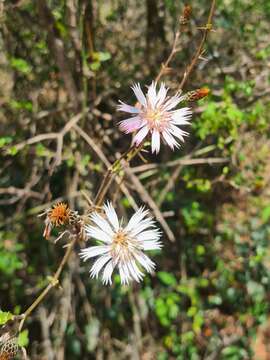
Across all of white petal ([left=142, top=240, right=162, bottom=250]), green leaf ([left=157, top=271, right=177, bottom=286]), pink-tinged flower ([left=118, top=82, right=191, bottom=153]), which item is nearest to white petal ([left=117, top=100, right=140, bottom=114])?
pink-tinged flower ([left=118, top=82, right=191, bottom=153])

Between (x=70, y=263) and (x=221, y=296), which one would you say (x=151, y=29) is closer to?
(x=70, y=263)

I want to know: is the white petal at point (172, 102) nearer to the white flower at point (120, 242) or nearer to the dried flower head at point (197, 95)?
the dried flower head at point (197, 95)

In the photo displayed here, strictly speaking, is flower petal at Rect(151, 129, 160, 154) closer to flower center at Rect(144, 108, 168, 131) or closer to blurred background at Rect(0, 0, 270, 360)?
flower center at Rect(144, 108, 168, 131)

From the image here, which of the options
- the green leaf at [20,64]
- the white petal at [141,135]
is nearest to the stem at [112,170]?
the white petal at [141,135]

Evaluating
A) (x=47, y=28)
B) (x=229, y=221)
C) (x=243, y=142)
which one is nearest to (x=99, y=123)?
(x=47, y=28)

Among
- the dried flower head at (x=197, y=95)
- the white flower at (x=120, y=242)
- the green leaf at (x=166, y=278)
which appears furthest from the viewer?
the green leaf at (x=166, y=278)

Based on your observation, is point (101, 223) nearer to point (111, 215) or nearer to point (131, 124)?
point (111, 215)

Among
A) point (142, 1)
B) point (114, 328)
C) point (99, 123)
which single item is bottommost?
point (114, 328)
